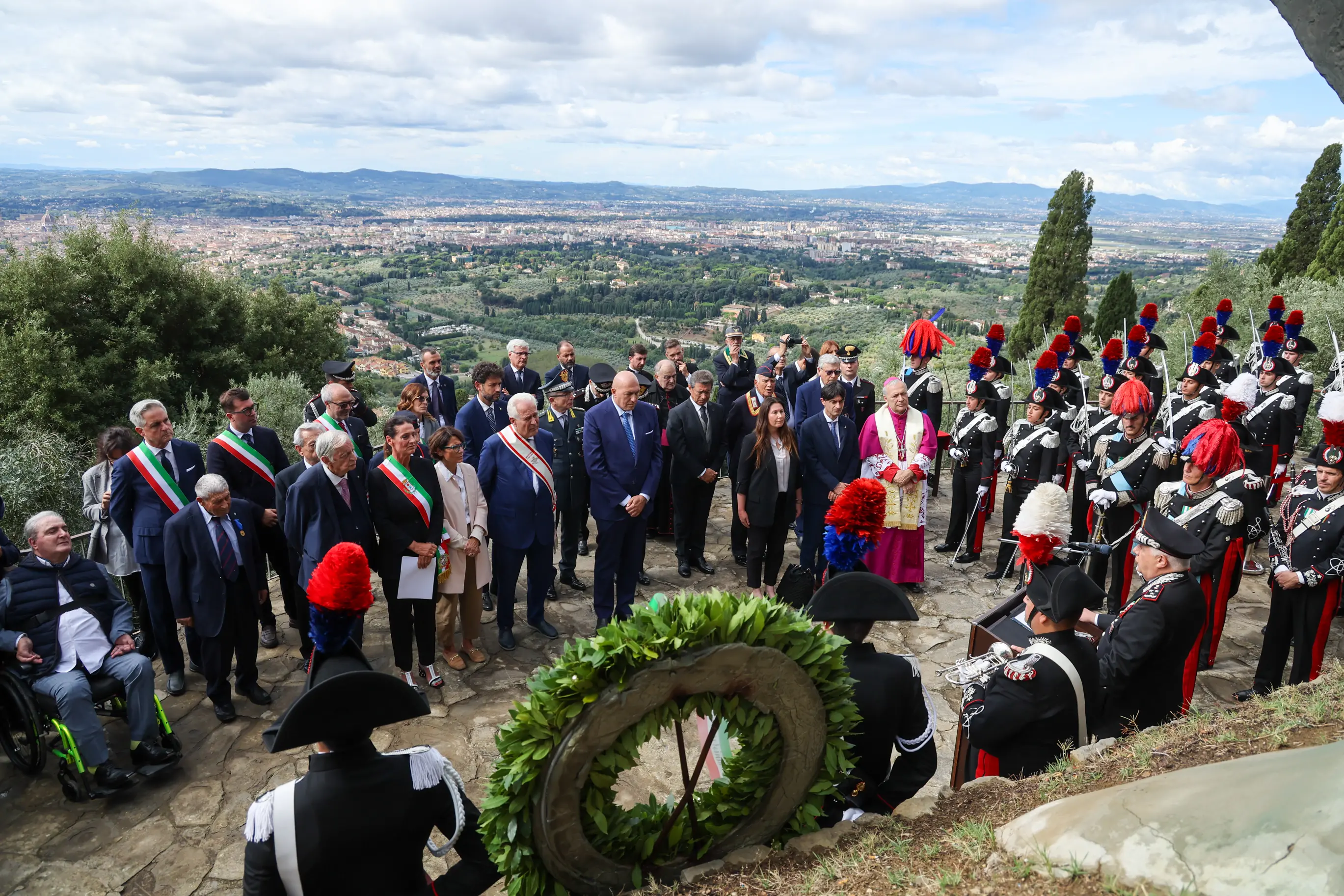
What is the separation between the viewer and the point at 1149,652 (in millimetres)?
3986

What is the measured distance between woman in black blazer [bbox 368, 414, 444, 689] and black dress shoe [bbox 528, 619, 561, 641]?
105 cm

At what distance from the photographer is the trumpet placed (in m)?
3.62

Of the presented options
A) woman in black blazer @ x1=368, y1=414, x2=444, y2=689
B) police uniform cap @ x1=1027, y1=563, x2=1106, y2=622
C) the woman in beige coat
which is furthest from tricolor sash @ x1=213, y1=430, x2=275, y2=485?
police uniform cap @ x1=1027, y1=563, x2=1106, y2=622

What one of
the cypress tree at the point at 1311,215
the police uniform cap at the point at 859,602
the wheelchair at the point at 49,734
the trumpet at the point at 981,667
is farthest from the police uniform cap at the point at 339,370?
the cypress tree at the point at 1311,215

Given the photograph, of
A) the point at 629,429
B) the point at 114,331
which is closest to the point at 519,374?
the point at 629,429

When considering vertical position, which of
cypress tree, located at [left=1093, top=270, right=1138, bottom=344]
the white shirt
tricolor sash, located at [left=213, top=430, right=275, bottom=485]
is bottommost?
the white shirt

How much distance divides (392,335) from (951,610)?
26.8m

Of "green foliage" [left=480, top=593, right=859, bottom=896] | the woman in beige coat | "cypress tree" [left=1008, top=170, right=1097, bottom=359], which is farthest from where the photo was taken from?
"cypress tree" [left=1008, top=170, right=1097, bottom=359]

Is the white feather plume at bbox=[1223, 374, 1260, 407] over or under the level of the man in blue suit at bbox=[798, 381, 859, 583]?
over

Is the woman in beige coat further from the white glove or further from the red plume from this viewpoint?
the white glove

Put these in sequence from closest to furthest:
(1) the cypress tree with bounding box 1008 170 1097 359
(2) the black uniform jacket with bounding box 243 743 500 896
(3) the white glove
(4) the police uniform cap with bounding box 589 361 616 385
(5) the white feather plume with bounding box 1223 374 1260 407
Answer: (2) the black uniform jacket with bounding box 243 743 500 896 → (3) the white glove → (5) the white feather plume with bounding box 1223 374 1260 407 → (4) the police uniform cap with bounding box 589 361 616 385 → (1) the cypress tree with bounding box 1008 170 1097 359

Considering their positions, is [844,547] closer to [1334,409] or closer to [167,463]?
[1334,409]

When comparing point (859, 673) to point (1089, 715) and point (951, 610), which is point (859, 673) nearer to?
point (1089, 715)

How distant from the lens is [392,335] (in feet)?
98.9
